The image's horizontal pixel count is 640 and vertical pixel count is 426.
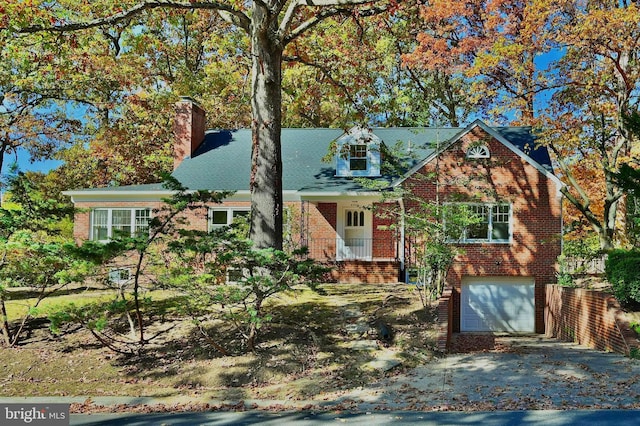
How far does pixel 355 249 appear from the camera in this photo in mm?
20938

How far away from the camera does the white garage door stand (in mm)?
19078

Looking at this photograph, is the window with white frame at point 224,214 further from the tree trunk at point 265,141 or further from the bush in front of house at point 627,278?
the bush in front of house at point 627,278

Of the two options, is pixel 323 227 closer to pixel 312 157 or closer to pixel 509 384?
pixel 312 157

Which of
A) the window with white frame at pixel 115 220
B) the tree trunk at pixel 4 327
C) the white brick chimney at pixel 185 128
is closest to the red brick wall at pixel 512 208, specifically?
the white brick chimney at pixel 185 128

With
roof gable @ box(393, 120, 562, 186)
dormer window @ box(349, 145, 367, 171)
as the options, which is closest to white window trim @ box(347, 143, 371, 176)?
dormer window @ box(349, 145, 367, 171)

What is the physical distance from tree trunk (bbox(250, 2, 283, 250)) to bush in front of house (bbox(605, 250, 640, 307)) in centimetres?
782

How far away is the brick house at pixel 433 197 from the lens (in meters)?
18.9

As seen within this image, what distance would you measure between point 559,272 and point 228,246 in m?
12.5

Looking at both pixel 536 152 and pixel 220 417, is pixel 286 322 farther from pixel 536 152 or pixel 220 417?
pixel 536 152

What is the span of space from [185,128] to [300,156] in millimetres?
5010

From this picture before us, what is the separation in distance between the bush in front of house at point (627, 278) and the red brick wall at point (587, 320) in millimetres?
368

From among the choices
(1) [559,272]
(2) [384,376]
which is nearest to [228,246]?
(2) [384,376]

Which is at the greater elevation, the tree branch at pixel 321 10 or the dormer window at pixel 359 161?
the tree branch at pixel 321 10

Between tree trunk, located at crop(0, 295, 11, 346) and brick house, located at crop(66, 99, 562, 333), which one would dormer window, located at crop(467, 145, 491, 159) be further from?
tree trunk, located at crop(0, 295, 11, 346)
